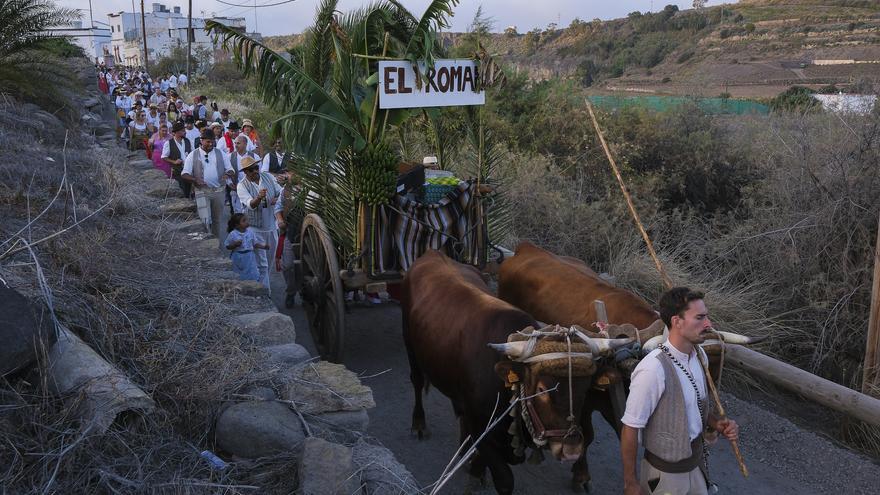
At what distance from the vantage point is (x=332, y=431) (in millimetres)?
4023

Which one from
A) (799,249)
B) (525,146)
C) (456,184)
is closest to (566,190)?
(525,146)

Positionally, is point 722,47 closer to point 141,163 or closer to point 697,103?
point 697,103

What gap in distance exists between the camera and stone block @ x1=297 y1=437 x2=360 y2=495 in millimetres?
3217

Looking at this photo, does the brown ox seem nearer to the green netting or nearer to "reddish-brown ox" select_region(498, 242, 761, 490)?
"reddish-brown ox" select_region(498, 242, 761, 490)

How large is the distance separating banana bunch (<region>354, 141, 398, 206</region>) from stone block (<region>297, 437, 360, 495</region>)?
362 centimetres

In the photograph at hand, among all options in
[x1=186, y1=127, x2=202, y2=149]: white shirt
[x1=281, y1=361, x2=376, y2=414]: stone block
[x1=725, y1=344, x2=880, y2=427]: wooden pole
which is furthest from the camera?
[x1=186, y1=127, x2=202, y2=149]: white shirt

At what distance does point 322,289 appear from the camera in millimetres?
7402

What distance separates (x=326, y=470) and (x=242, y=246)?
5.01m

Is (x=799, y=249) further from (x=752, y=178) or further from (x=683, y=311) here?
(x=683, y=311)

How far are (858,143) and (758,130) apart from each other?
4202mm

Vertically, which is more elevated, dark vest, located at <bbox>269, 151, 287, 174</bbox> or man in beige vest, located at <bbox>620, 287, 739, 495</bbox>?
dark vest, located at <bbox>269, 151, 287, 174</bbox>

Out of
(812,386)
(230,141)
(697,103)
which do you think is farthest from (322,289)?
(697,103)

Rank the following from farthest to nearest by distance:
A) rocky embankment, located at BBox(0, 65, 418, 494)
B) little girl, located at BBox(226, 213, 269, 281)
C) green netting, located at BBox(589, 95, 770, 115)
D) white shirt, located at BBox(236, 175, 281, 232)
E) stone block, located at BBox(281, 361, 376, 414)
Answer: green netting, located at BBox(589, 95, 770, 115) → white shirt, located at BBox(236, 175, 281, 232) → little girl, located at BBox(226, 213, 269, 281) → stone block, located at BBox(281, 361, 376, 414) → rocky embankment, located at BBox(0, 65, 418, 494)

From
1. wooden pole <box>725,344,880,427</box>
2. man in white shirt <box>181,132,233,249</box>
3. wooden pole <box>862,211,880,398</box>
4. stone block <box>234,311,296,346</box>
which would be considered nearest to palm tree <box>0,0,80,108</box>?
man in white shirt <box>181,132,233,249</box>
